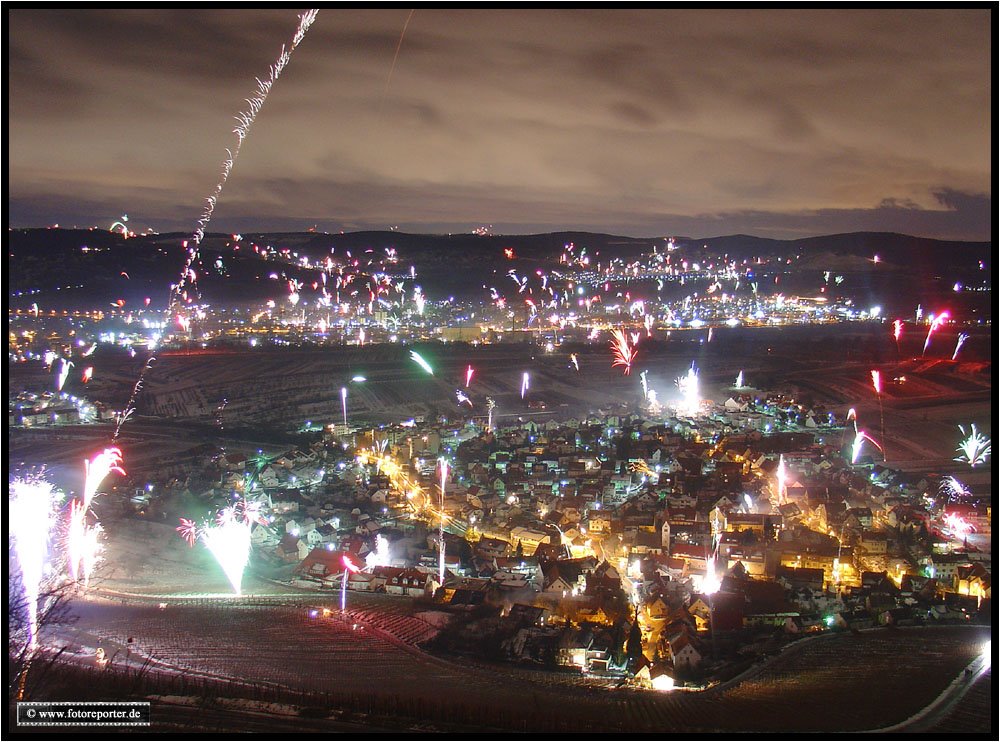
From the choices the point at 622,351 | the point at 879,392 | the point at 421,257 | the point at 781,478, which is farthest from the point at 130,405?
the point at 421,257

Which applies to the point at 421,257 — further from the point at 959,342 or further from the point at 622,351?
the point at 959,342

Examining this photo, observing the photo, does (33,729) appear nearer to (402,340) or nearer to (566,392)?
(566,392)

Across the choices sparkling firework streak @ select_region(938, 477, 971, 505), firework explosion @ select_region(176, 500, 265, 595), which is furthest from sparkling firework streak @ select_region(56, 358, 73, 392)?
sparkling firework streak @ select_region(938, 477, 971, 505)

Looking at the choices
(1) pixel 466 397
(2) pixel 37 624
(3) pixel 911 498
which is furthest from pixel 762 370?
(2) pixel 37 624

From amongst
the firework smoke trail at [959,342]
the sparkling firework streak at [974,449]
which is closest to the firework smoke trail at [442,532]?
the sparkling firework streak at [974,449]

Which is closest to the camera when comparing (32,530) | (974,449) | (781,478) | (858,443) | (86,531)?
(32,530)

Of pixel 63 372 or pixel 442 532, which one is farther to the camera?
pixel 63 372
